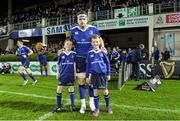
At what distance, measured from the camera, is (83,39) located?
9.02m

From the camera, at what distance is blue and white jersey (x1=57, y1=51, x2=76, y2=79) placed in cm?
932

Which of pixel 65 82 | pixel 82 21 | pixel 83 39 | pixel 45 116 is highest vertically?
pixel 82 21

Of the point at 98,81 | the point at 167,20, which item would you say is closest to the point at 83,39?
the point at 98,81

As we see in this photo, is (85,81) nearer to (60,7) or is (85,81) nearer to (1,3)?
(60,7)

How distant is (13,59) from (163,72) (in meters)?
14.1

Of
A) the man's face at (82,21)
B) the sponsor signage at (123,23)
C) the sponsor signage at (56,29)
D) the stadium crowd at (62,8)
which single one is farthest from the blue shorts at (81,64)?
the sponsor signage at (56,29)

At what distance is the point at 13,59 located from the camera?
3008 centimetres

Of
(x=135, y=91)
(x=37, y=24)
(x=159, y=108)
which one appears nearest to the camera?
(x=159, y=108)

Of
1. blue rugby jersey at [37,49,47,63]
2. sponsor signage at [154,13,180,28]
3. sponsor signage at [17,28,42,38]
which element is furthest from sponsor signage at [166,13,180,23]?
sponsor signage at [17,28,42,38]

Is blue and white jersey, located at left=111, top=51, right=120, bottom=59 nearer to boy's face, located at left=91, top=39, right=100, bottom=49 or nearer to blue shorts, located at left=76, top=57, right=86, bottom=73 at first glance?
blue shorts, located at left=76, top=57, right=86, bottom=73

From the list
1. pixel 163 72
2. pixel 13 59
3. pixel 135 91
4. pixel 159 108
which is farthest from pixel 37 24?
pixel 159 108

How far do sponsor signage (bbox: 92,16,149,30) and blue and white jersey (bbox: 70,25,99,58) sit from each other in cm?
2029

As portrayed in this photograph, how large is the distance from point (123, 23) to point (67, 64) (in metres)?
21.5

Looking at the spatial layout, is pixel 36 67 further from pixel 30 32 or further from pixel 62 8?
pixel 62 8
